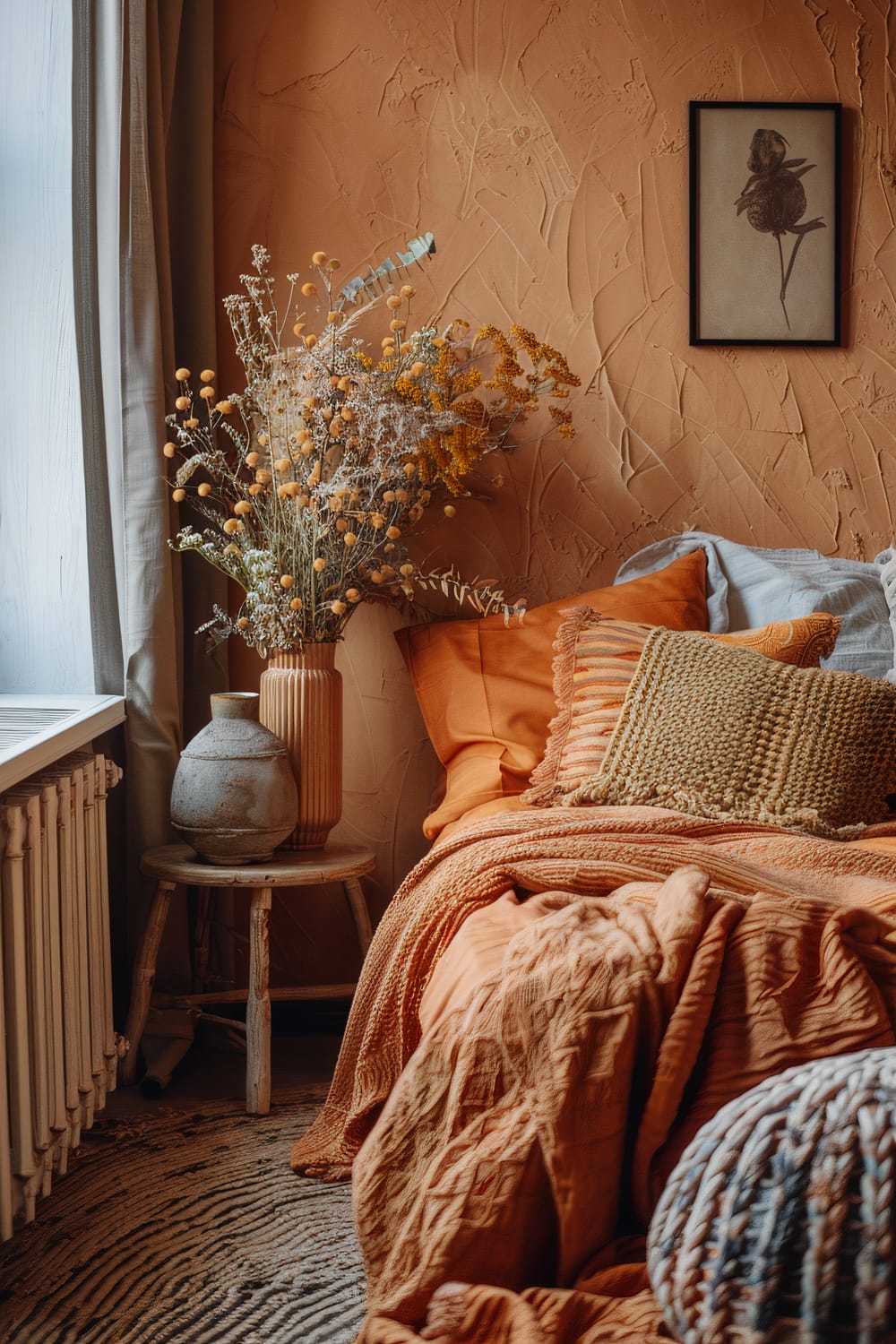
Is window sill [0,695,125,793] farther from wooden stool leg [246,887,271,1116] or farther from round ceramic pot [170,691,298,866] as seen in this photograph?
wooden stool leg [246,887,271,1116]

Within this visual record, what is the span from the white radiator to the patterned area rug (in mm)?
86

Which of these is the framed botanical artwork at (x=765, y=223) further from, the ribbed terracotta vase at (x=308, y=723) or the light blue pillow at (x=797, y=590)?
the ribbed terracotta vase at (x=308, y=723)

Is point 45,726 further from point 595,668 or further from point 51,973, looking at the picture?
point 595,668

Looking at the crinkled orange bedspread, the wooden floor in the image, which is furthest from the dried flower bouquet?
the crinkled orange bedspread

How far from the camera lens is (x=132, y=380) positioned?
2287 mm

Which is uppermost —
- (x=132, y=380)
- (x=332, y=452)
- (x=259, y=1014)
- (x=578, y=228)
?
(x=578, y=228)

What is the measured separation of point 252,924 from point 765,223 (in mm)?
1892

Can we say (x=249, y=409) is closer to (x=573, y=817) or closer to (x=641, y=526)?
(x=641, y=526)

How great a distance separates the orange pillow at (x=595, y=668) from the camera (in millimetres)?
2137

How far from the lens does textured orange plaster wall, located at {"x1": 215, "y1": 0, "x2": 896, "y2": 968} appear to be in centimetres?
263

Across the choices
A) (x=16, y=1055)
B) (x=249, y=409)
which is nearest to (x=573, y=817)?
(x=16, y=1055)

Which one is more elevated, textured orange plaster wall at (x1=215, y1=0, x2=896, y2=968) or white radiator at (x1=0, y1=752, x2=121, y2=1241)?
textured orange plaster wall at (x1=215, y1=0, x2=896, y2=968)

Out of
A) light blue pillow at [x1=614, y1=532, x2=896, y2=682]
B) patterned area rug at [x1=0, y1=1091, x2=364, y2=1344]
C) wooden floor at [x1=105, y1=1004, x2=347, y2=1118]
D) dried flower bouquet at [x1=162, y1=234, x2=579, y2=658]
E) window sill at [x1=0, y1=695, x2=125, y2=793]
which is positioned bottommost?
wooden floor at [x1=105, y1=1004, x2=347, y2=1118]

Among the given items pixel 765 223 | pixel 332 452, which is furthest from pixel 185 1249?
pixel 765 223
